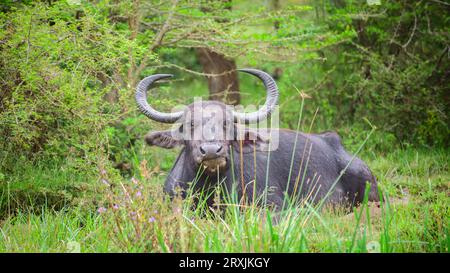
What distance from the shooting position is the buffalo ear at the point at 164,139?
6.86 m

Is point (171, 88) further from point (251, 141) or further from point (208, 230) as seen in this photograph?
point (208, 230)

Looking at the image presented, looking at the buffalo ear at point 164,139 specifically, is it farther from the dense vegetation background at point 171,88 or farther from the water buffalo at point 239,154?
the dense vegetation background at point 171,88

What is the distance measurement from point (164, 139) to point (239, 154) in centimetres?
90

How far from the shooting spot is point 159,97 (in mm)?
8922

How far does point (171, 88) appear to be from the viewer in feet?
32.3

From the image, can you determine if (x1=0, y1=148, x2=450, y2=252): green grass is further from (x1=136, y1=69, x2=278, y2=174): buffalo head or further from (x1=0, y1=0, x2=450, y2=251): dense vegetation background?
(x1=136, y1=69, x2=278, y2=174): buffalo head

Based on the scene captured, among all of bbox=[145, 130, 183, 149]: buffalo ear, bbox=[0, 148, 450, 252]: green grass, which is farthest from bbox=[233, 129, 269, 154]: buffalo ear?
bbox=[0, 148, 450, 252]: green grass

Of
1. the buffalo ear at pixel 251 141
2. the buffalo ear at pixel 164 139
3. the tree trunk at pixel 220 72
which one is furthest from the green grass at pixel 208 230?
the tree trunk at pixel 220 72

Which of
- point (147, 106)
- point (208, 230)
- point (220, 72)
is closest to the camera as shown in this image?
point (208, 230)

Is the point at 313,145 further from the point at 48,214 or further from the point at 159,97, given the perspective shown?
the point at 48,214

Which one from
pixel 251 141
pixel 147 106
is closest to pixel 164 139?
pixel 147 106
